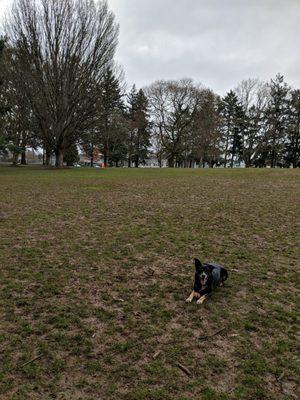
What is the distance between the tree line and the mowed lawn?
59.9 ft

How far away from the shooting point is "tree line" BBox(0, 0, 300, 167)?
941 inches

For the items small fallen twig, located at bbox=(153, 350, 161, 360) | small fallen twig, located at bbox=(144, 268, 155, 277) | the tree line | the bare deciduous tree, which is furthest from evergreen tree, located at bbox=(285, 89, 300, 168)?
small fallen twig, located at bbox=(153, 350, 161, 360)

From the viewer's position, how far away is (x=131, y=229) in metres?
6.91

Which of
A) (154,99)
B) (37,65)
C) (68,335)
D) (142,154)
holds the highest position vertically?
(154,99)

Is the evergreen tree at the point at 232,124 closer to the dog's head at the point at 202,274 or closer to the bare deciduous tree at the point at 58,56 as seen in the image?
the bare deciduous tree at the point at 58,56

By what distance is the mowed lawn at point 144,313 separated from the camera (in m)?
2.45

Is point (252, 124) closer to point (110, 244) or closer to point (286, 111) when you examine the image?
point (286, 111)

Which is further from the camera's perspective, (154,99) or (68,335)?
(154,99)

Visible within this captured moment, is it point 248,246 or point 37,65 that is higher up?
point 37,65

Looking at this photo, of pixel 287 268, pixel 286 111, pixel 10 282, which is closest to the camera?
pixel 10 282

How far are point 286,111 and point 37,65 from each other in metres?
37.9

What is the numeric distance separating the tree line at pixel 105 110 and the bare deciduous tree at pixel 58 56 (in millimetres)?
71

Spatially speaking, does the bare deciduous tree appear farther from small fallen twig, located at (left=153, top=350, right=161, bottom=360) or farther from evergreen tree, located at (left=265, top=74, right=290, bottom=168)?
evergreen tree, located at (left=265, top=74, right=290, bottom=168)

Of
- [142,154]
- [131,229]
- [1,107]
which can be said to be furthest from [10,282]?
[142,154]
